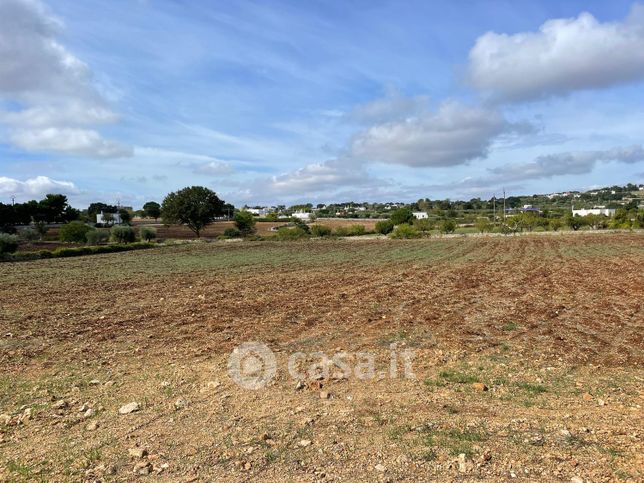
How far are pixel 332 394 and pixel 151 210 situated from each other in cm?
14804

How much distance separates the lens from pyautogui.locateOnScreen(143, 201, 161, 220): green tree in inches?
5630

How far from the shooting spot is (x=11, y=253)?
38.8m

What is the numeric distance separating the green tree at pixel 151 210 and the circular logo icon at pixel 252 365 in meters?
138

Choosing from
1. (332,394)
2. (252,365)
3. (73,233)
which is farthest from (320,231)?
(332,394)

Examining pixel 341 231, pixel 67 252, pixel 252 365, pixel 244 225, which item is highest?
pixel 244 225

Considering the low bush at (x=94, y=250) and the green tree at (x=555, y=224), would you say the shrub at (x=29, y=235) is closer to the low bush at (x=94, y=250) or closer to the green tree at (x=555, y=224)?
the low bush at (x=94, y=250)

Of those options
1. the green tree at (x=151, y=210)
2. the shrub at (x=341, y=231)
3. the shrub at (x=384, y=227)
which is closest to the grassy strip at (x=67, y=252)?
the shrub at (x=341, y=231)

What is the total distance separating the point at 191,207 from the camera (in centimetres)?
7894

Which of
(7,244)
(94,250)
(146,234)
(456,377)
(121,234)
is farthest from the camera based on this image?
(146,234)

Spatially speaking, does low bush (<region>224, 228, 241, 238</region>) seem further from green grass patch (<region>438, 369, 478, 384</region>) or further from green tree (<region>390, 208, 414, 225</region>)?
green grass patch (<region>438, 369, 478, 384</region>)

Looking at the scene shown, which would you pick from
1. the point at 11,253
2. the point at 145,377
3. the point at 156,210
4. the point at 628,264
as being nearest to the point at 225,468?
the point at 145,377

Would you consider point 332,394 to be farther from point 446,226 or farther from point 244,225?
point 244,225

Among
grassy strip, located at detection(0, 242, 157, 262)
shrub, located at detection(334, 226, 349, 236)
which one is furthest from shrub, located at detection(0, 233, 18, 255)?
shrub, located at detection(334, 226, 349, 236)

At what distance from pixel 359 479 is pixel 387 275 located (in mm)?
18515
